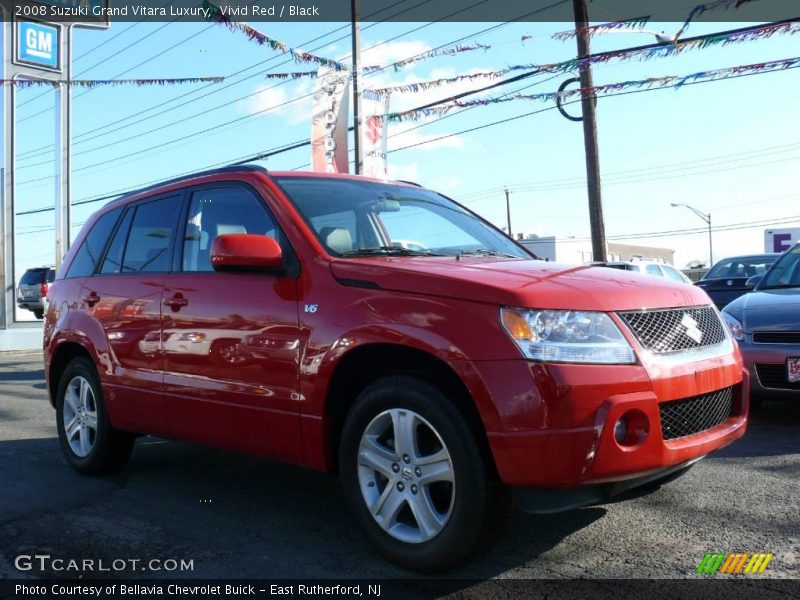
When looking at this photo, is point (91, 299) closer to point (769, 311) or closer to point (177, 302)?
point (177, 302)

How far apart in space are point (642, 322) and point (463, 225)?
165cm

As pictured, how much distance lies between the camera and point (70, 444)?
519cm

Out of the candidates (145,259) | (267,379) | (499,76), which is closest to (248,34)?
(499,76)

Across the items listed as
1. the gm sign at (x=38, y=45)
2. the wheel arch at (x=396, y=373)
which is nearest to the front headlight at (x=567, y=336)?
the wheel arch at (x=396, y=373)

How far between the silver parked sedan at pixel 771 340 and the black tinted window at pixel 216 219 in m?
4.04

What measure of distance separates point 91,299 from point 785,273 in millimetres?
6181

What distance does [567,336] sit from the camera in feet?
9.55

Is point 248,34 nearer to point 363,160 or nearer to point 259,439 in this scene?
point 363,160

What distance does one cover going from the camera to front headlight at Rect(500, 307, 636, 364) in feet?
9.39

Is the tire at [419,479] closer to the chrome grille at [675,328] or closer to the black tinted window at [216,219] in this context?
the chrome grille at [675,328]

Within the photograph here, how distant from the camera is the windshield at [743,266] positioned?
13.8 metres

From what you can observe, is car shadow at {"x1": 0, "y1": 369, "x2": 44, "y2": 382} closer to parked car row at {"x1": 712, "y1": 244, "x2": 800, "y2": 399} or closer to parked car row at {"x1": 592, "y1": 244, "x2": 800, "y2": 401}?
parked car row at {"x1": 592, "y1": 244, "x2": 800, "y2": 401}

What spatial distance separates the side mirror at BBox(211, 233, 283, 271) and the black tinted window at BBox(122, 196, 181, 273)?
38.2 inches

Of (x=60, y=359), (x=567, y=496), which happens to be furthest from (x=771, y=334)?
(x=60, y=359)
